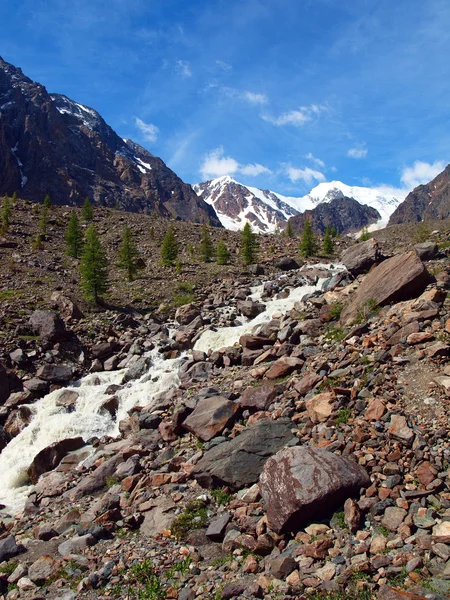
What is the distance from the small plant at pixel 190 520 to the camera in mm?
10359

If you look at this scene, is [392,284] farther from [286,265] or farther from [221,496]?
[286,265]

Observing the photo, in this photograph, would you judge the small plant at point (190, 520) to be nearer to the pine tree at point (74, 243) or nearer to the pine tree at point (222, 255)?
the pine tree at point (222, 255)

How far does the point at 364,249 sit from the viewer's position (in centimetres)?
2933

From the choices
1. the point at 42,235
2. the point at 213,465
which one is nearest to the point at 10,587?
the point at 213,465

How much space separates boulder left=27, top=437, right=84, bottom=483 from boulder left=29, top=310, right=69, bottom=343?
12041mm

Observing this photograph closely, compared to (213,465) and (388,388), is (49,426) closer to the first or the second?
(213,465)

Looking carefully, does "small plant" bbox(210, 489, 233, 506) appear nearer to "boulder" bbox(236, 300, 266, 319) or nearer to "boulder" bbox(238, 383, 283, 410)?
"boulder" bbox(238, 383, 283, 410)

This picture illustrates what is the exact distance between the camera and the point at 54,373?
2658 centimetres

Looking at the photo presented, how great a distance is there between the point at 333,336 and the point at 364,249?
1259 centimetres

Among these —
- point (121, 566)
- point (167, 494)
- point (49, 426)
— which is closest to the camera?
point (121, 566)

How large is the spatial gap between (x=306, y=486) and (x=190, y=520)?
3528 mm

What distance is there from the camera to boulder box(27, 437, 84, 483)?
A: 711 inches

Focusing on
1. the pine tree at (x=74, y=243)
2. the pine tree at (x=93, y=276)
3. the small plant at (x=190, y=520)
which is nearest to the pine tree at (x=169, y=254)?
the pine tree at (x=74, y=243)

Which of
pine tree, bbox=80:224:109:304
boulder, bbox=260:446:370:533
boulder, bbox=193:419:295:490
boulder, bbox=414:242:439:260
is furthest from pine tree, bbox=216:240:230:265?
boulder, bbox=260:446:370:533
